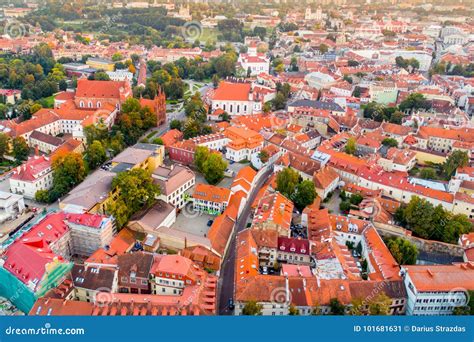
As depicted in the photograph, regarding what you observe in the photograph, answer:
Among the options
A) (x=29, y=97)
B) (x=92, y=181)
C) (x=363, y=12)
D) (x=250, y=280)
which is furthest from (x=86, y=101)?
(x=363, y=12)

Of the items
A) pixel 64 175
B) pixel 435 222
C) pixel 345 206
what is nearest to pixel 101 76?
pixel 64 175

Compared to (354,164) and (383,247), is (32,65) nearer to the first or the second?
(354,164)

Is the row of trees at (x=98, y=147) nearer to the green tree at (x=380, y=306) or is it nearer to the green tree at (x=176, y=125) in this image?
the green tree at (x=176, y=125)

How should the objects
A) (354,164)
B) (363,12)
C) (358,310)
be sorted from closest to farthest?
(358,310) → (354,164) → (363,12)

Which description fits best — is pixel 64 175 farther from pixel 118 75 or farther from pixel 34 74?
pixel 34 74

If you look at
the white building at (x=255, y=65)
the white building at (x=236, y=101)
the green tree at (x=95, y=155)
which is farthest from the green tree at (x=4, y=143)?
Result: the white building at (x=255, y=65)

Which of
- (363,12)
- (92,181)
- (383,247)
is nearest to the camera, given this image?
(383,247)
